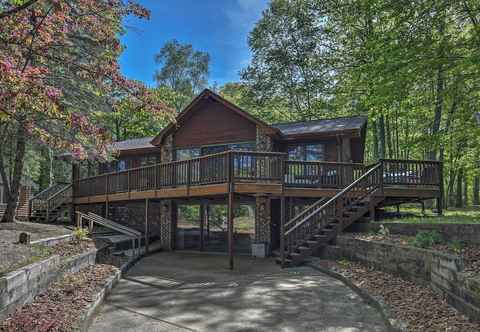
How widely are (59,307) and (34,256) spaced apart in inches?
77.2

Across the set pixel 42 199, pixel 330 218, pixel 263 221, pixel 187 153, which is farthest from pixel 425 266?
pixel 42 199

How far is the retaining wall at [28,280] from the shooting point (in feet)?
18.1

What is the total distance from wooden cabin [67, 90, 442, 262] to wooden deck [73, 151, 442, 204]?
4 centimetres

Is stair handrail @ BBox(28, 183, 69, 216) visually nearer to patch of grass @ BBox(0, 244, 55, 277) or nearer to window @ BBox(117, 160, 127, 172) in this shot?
window @ BBox(117, 160, 127, 172)

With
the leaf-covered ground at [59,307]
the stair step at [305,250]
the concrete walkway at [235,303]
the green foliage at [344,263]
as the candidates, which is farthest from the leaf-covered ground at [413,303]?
the leaf-covered ground at [59,307]

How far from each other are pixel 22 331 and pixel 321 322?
450 centimetres

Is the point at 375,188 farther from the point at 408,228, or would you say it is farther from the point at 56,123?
the point at 56,123

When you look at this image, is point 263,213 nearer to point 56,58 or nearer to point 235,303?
point 235,303

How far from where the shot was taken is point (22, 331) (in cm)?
524

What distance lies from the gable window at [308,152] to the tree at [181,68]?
77.1 ft

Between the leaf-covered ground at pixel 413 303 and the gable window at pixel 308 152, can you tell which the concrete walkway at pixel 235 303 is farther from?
the gable window at pixel 308 152

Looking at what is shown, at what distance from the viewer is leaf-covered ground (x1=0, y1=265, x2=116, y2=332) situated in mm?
5461

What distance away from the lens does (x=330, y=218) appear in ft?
40.3

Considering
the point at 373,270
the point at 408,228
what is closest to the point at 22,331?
the point at 373,270
